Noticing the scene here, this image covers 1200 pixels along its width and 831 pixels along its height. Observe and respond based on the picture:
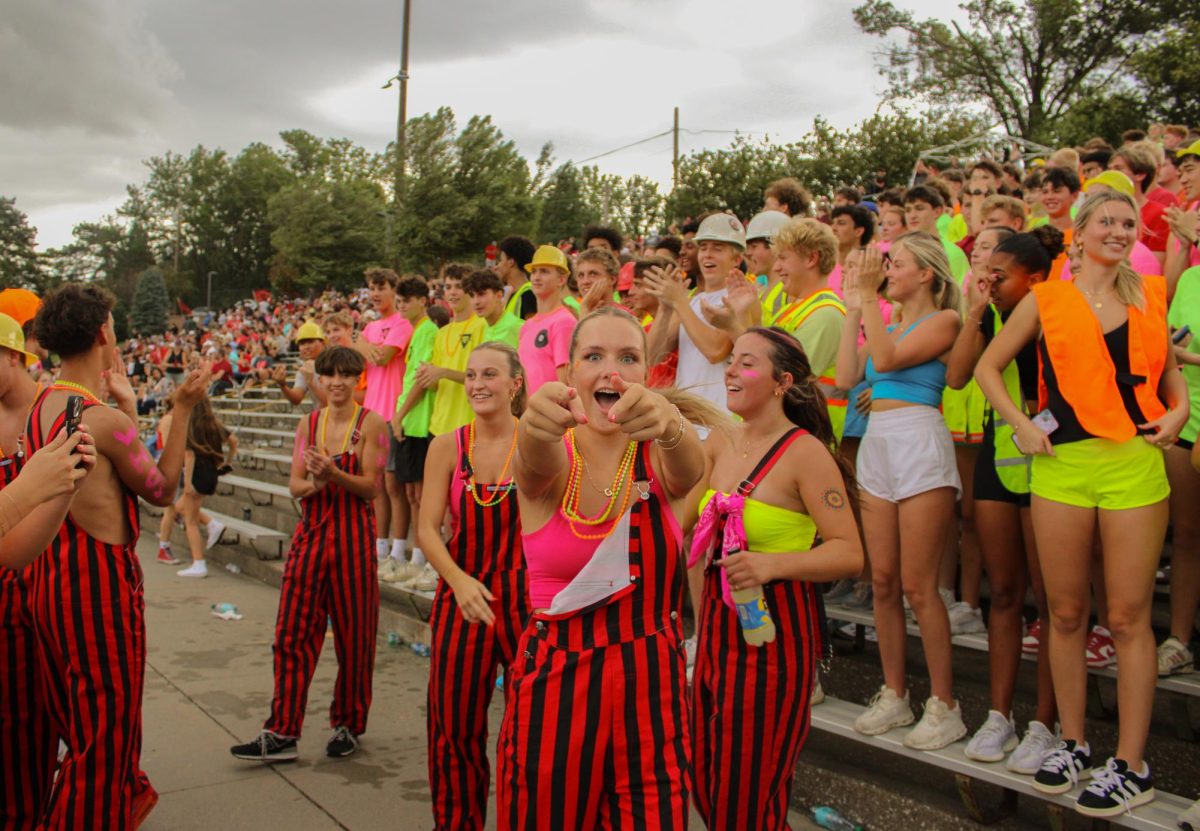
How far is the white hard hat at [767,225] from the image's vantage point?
19.8 feet

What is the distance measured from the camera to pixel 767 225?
6102 millimetres

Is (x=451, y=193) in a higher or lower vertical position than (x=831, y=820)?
higher

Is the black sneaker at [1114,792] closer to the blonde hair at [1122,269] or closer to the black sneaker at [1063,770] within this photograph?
the black sneaker at [1063,770]

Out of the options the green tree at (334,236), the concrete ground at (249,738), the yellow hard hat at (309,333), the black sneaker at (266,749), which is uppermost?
the green tree at (334,236)

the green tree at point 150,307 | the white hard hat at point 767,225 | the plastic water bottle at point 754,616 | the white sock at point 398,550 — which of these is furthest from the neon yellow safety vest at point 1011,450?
the green tree at point 150,307

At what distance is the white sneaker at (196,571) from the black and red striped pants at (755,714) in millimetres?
8243

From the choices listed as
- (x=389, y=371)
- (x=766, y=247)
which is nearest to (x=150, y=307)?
(x=389, y=371)

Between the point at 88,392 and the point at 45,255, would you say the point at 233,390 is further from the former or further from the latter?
the point at 45,255

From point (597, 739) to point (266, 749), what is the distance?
10.6ft

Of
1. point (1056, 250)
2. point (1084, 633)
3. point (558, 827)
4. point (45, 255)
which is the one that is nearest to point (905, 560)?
point (1084, 633)

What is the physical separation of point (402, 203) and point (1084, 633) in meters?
32.2

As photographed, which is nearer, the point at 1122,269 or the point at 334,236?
the point at 1122,269

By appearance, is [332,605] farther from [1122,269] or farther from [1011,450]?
[1122,269]

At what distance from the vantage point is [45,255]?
3391 inches
